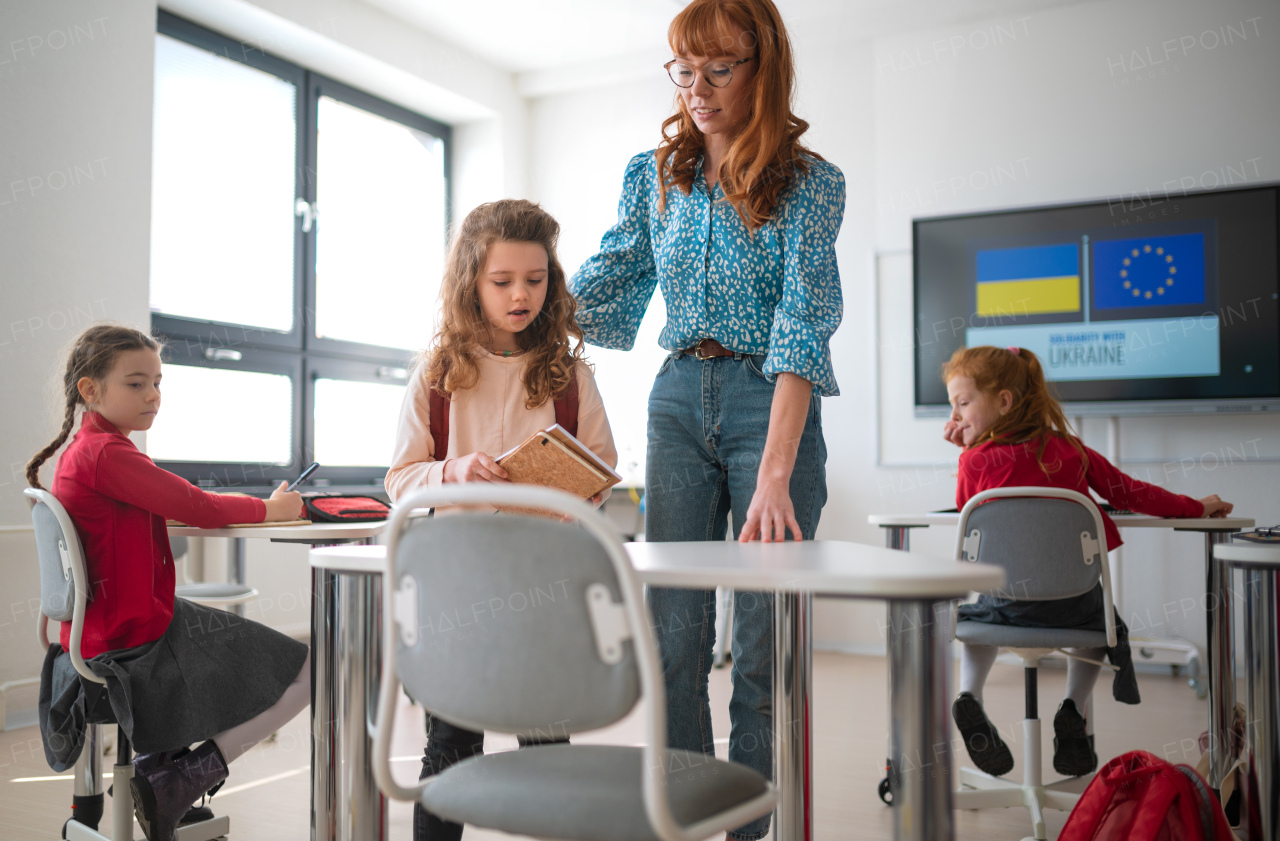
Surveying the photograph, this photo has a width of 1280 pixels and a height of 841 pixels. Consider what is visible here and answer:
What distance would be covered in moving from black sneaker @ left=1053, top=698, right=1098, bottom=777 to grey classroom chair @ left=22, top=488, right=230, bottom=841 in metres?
1.70

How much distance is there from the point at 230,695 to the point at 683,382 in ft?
3.12

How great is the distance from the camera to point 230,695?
1768 millimetres

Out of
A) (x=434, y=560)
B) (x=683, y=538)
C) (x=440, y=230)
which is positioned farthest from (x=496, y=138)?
(x=434, y=560)

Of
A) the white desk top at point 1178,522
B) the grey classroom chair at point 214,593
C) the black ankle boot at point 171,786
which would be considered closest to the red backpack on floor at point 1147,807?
the white desk top at point 1178,522

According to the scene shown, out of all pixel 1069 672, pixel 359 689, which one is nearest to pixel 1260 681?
pixel 1069 672

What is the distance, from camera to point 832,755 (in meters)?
2.73

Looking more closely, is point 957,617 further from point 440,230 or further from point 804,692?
point 440,230

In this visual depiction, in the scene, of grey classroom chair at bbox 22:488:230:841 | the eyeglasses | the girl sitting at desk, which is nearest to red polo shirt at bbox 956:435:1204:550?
the girl sitting at desk

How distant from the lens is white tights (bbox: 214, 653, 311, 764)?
1.77m

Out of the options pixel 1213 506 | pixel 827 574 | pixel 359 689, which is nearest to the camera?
pixel 827 574

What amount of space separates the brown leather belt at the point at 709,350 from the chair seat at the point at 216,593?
1.63 metres

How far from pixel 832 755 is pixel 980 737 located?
23.3 inches

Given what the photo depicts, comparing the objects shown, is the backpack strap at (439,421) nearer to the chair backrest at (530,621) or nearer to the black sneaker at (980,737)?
the chair backrest at (530,621)

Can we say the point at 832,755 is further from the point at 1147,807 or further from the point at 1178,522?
the point at 1147,807
